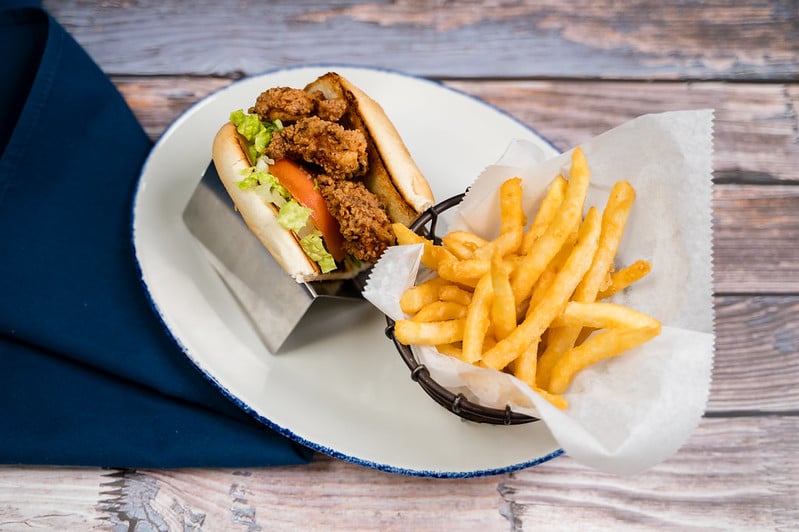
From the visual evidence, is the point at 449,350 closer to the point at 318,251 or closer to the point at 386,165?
the point at 318,251

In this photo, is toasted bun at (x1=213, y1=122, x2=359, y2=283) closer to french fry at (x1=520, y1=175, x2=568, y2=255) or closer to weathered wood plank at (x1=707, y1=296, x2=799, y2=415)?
french fry at (x1=520, y1=175, x2=568, y2=255)

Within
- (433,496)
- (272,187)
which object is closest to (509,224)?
(272,187)

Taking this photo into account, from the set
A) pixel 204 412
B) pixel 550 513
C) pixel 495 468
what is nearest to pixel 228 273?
pixel 204 412

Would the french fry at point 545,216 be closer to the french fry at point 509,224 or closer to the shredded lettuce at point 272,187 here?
the french fry at point 509,224

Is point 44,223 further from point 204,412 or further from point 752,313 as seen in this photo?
point 752,313

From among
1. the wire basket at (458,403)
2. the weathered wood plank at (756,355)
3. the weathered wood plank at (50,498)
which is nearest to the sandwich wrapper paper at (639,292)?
the wire basket at (458,403)
